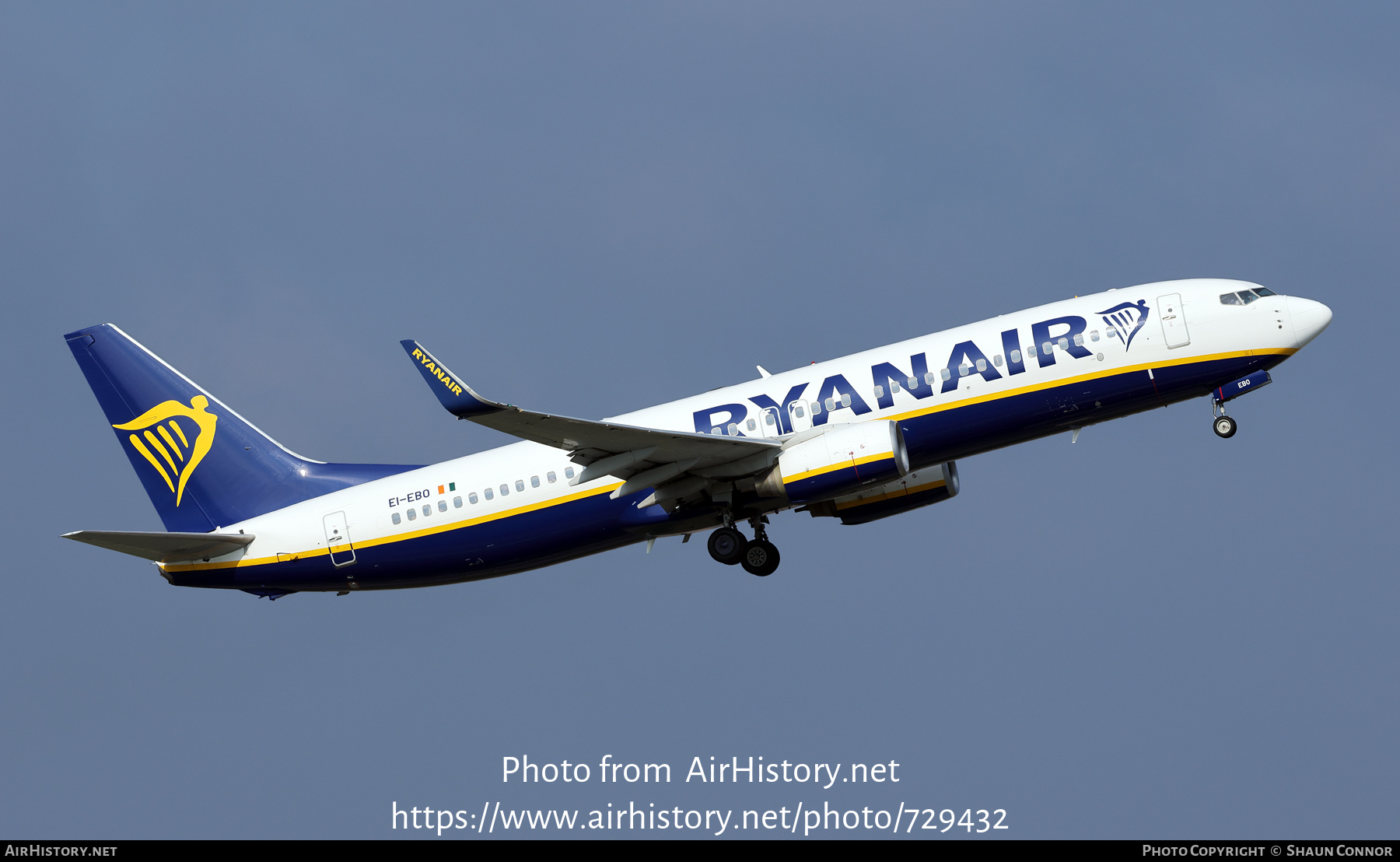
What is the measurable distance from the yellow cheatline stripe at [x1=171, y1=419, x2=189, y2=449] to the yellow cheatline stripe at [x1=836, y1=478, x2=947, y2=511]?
61.9 feet

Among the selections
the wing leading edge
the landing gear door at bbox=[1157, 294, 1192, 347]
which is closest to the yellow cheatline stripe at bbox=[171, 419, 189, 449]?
the wing leading edge

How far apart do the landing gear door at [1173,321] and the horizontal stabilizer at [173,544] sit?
2455 cm

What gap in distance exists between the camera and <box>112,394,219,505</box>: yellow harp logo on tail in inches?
1527

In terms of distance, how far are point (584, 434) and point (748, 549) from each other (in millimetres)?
6300

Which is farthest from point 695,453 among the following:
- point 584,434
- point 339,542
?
point 339,542

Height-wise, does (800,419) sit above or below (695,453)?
above

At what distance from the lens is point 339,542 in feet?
119

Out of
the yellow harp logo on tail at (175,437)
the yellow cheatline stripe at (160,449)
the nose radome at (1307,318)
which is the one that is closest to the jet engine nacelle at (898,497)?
the nose radome at (1307,318)

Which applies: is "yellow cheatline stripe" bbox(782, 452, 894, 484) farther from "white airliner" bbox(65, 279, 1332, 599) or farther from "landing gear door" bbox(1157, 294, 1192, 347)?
"landing gear door" bbox(1157, 294, 1192, 347)

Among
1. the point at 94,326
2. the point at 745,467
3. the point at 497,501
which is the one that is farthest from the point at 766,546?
the point at 94,326

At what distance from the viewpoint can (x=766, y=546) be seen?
35.4 meters

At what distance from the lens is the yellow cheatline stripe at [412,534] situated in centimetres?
3506

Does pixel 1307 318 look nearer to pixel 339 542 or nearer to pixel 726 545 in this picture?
pixel 726 545

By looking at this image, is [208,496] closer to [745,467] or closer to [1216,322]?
[745,467]
